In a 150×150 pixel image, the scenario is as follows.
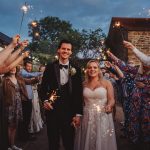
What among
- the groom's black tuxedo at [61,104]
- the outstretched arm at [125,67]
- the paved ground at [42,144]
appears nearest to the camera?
the groom's black tuxedo at [61,104]

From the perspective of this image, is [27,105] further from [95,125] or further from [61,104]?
[61,104]

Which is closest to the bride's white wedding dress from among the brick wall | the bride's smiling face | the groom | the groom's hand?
the bride's smiling face

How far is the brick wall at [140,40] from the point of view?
16.8m

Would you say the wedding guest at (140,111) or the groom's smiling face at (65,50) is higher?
the groom's smiling face at (65,50)

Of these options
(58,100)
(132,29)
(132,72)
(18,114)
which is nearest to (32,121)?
(18,114)

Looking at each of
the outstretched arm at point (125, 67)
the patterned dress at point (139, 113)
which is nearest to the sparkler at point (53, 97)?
the patterned dress at point (139, 113)

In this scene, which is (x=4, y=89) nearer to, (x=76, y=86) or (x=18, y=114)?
(x=18, y=114)

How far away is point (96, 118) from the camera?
623 cm

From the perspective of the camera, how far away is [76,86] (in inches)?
218

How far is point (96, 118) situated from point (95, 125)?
13 centimetres

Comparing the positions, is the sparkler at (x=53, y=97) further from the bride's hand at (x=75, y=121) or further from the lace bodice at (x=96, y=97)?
the lace bodice at (x=96, y=97)

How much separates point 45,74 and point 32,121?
5.18 metres

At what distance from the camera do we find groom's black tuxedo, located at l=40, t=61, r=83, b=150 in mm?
5438

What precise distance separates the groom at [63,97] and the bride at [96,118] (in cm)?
69
